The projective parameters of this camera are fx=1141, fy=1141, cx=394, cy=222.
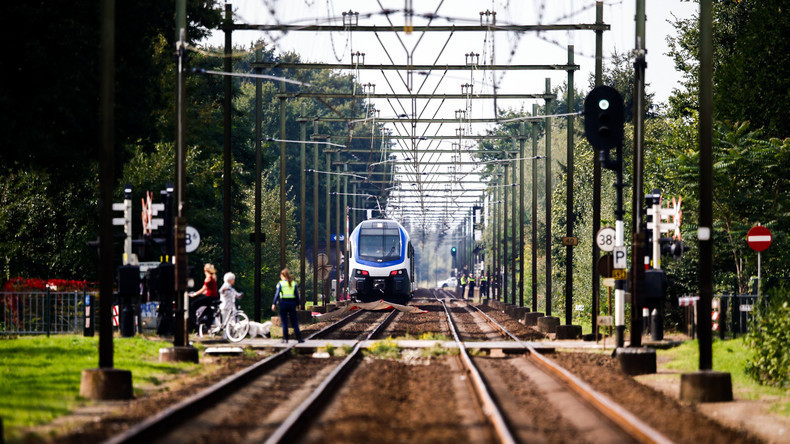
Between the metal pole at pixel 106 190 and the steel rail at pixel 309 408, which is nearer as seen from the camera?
the steel rail at pixel 309 408

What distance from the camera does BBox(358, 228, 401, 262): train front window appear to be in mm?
55344

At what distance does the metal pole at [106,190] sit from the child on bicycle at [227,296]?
9609 mm

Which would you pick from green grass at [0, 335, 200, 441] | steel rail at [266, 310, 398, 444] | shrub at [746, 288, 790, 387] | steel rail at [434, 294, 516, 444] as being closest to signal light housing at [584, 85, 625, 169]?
shrub at [746, 288, 790, 387]

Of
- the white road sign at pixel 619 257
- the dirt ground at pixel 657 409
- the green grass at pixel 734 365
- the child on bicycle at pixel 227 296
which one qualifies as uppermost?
the white road sign at pixel 619 257

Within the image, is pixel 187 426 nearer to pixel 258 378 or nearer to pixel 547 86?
pixel 258 378

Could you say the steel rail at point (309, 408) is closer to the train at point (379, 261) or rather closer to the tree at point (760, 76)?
the tree at point (760, 76)

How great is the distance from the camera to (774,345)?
1819cm

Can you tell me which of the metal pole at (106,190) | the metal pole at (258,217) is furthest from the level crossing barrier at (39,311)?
the metal pole at (106,190)

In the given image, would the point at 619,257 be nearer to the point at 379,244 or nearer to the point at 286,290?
the point at 286,290

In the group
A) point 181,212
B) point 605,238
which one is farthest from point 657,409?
point 605,238

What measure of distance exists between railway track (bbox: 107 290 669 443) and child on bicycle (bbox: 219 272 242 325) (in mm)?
4130

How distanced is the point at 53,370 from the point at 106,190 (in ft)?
15.8

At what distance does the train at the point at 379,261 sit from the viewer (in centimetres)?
5516

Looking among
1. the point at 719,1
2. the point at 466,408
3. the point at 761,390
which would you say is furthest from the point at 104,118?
the point at 719,1
